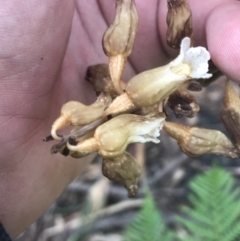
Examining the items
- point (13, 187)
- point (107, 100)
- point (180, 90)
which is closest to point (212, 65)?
point (180, 90)

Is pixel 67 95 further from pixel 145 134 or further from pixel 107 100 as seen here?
pixel 145 134

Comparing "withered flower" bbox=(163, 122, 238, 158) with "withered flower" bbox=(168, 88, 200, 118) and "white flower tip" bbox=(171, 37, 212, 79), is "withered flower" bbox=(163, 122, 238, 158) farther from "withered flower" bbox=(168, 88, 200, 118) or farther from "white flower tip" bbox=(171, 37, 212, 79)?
"white flower tip" bbox=(171, 37, 212, 79)

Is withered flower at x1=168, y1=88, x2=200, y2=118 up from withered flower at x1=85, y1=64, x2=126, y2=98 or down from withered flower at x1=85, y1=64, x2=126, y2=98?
down

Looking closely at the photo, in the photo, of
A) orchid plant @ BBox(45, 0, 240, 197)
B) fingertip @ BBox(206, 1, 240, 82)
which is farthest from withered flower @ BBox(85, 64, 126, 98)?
fingertip @ BBox(206, 1, 240, 82)

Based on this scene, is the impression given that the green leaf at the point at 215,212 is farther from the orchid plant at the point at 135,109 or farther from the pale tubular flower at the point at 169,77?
the pale tubular flower at the point at 169,77

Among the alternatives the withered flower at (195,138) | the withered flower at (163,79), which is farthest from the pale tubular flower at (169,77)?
the withered flower at (195,138)

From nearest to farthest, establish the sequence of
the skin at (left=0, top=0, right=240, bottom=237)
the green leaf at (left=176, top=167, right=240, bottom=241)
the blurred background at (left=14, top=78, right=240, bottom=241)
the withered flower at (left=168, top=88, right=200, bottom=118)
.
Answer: the withered flower at (left=168, top=88, right=200, bottom=118)
the skin at (left=0, top=0, right=240, bottom=237)
the green leaf at (left=176, top=167, right=240, bottom=241)
the blurred background at (left=14, top=78, right=240, bottom=241)

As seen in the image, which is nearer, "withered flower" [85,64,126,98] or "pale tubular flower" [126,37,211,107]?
"pale tubular flower" [126,37,211,107]
